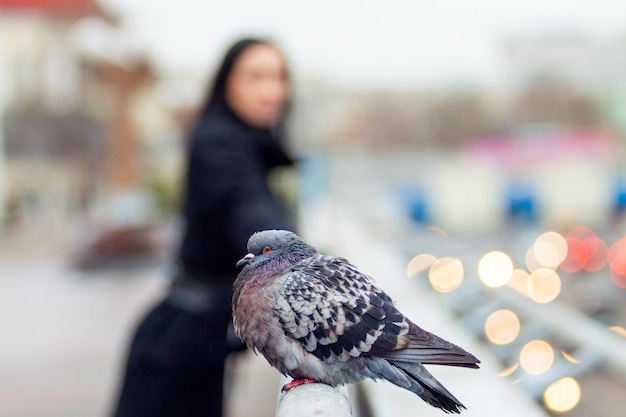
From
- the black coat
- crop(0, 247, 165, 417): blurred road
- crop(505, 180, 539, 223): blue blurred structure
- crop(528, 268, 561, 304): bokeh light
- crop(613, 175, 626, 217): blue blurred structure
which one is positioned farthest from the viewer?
crop(505, 180, 539, 223): blue blurred structure

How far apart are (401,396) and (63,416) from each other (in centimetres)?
550

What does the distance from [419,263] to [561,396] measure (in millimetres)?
2652

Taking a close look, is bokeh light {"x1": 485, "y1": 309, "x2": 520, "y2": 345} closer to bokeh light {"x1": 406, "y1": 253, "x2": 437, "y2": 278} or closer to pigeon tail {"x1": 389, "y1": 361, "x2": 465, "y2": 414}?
bokeh light {"x1": 406, "y1": 253, "x2": 437, "y2": 278}

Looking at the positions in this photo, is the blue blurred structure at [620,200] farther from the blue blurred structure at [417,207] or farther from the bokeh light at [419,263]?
the bokeh light at [419,263]

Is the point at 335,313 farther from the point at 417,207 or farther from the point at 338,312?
the point at 417,207

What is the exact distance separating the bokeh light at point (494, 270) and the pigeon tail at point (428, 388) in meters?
3.61

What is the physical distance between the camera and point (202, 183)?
2.58m

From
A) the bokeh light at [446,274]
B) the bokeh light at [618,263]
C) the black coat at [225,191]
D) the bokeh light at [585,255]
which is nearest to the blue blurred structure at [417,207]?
the bokeh light at [585,255]

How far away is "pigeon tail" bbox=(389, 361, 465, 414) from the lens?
4.65 ft

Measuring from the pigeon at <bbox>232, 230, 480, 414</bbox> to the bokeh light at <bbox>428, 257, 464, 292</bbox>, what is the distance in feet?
11.7

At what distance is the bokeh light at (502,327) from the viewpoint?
4.07 meters

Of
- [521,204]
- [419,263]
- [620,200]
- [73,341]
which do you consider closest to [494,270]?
[419,263]

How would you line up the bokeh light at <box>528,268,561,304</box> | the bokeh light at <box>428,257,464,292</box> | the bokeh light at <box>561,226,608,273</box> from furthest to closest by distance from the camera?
the bokeh light at <box>561,226,608,273</box> < the bokeh light at <box>528,268,561,304</box> < the bokeh light at <box>428,257,464,292</box>

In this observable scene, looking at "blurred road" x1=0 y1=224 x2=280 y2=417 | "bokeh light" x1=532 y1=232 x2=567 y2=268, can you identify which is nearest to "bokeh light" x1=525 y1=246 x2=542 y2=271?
"bokeh light" x1=532 y1=232 x2=567 y2=268
